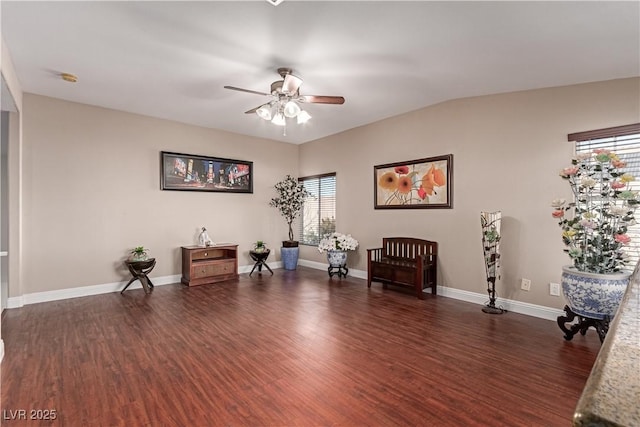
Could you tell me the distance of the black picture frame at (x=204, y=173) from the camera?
5422 millimetres

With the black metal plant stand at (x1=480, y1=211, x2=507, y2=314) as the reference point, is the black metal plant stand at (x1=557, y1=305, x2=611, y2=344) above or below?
below

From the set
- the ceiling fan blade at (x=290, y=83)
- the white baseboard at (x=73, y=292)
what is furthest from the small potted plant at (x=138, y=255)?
the ceiling fan blade at (x=290, y=83)

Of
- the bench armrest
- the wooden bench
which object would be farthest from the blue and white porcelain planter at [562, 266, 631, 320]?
the bench armrest

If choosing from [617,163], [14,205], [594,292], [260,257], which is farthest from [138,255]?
[617,163]

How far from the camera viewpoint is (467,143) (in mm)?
4371

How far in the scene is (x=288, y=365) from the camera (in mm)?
2547

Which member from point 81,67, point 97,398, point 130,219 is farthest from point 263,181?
point 97,398

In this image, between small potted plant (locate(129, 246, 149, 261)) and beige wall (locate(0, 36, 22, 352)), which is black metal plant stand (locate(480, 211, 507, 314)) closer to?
small potted plant (locate(129, 246, 149, 261))

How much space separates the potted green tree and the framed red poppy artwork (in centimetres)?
189

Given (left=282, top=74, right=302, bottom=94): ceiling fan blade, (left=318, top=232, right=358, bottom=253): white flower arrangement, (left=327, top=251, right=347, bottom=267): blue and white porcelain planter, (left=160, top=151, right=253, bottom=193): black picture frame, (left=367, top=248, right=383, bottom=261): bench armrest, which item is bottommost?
(left=327, top=251, right=347, bottom=267): blue and white porcelain planter

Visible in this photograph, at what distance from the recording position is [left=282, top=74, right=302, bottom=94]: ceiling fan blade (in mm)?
3229

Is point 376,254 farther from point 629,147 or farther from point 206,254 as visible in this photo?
point 629,147

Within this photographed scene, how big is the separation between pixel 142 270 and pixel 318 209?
3.56 metres

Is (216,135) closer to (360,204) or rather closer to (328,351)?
(360,204)
